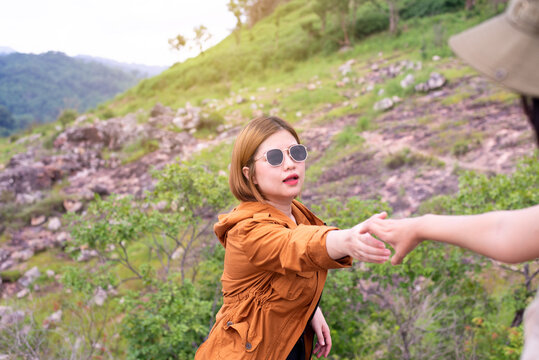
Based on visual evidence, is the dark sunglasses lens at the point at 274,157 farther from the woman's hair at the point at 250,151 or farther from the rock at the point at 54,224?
the rock at the point at 54,224

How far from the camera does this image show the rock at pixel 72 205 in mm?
11205

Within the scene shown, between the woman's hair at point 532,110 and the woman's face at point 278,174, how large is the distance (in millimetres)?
855

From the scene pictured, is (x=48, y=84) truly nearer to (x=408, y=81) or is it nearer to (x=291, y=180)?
(x=408, y=81)

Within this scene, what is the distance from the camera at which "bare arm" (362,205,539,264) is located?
0.81m

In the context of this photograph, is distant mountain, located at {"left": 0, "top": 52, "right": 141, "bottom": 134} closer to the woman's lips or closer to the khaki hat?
the woman's lips

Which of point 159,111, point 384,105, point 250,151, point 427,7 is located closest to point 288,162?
point 250,151

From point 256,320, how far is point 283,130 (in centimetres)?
74

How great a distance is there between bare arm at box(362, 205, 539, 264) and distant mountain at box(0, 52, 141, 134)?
3654cm

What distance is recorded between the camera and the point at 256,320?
4.58ft

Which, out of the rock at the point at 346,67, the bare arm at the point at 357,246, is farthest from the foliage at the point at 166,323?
the rock at the point at 346,67

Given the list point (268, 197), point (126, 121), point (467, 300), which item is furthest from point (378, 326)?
point (126, 121)

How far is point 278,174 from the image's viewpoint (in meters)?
1.55

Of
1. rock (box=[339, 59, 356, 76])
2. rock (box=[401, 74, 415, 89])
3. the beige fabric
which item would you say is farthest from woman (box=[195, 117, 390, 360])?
rock (box=[339, 59, 356, 76])

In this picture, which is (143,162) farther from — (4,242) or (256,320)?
(256,320)
